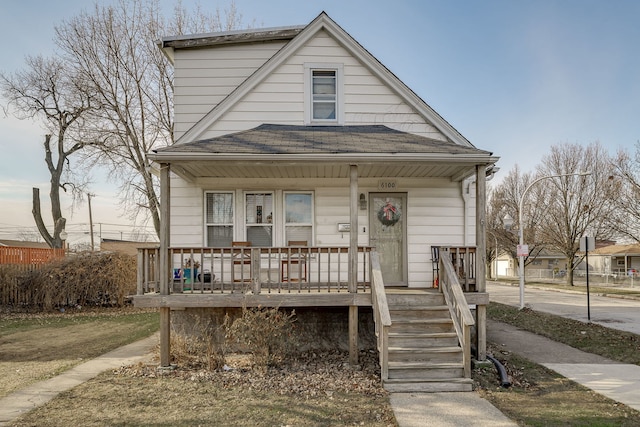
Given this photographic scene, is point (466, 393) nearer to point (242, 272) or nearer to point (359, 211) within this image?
point (242, 272)

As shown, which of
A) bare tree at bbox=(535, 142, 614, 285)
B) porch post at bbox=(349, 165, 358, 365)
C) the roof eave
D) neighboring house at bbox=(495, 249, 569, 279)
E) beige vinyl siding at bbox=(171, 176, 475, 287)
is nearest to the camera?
the roof eave

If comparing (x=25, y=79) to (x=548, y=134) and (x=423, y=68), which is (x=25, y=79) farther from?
(x=548, y=134)

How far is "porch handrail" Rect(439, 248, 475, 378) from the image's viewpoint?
21.7ft

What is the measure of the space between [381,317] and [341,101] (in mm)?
5643

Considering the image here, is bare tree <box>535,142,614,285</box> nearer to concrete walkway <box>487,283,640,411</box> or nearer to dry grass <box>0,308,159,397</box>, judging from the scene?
concrete walkway <box>487,283,640,411</box>

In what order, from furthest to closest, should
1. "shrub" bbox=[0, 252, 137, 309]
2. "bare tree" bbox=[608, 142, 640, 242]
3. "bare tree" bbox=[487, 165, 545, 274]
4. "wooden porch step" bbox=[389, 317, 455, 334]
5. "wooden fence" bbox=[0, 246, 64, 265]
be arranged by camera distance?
"bare tree" bbox=[487, 165, 545, 274]
"bare tree" bbox=[608, 142, 640, 242]
"wooden fence" bbox=[0, 246, 64, 265]
"shrub" bbox=[0, 252, 137, 309]
"wooden porch step" bbox=[389, 317, 455, 334]

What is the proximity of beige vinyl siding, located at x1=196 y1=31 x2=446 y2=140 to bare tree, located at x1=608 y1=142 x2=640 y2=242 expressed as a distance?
22.6 metres

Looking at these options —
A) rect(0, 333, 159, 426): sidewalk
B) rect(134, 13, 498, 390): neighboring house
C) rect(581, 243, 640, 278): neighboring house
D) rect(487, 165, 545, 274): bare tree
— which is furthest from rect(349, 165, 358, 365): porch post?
rect(581, 243, 640, 278): neighboring house

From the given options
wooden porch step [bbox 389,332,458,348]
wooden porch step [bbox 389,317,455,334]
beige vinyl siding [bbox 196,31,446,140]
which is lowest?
wooden porch step [bbox 389,332,458,348]

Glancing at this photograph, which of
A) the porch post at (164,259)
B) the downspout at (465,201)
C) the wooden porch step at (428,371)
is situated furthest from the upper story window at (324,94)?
the wooden porch step at (428,371)

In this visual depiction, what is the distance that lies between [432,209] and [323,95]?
12.5 feet

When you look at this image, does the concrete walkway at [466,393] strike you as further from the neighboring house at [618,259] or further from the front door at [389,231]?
the neighboring house at [618,259]

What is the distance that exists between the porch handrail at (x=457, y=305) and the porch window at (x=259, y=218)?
3949mm

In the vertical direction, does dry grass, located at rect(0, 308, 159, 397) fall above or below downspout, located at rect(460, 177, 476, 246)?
below
